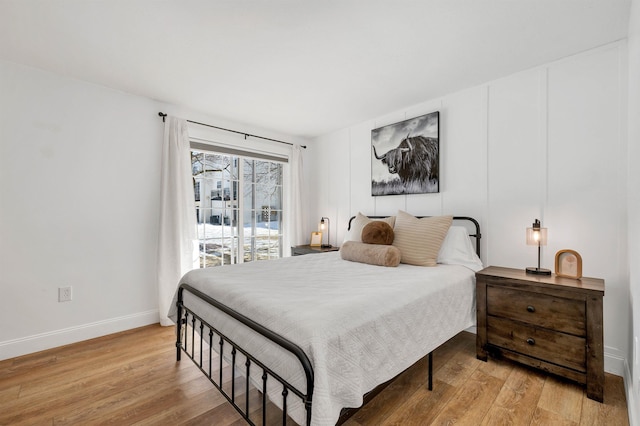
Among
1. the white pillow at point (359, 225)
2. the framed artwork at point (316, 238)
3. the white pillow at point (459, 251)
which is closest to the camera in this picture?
the white pillow at point (459, 251)

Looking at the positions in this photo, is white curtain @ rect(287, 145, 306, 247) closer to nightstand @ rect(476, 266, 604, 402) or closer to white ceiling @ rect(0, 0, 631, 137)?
white ceiling @ rect(0, 0, 631, 137)

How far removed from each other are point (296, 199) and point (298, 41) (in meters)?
2.60

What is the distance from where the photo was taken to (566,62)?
7.59 feet

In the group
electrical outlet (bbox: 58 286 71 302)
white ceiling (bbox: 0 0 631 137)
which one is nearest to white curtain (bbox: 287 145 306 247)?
white ceiling (bbox: 0 0 631 137)

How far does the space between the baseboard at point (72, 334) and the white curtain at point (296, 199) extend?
2.07 m

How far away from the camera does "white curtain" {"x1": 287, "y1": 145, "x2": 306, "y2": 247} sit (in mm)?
4438

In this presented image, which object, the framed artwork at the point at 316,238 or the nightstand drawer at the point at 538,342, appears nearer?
the nightstand drawer at the point at 538,342

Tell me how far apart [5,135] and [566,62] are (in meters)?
4.67

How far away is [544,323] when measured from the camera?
200cm

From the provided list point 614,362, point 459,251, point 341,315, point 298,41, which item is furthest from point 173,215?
point 614,362

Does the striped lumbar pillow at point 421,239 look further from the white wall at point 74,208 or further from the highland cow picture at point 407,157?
the white wall at point 74,208

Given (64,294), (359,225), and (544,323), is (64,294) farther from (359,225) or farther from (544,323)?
(544,323)

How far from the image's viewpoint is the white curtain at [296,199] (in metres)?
4.44

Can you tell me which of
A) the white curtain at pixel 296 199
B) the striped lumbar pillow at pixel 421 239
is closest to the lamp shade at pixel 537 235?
the striped lumbar pillow at pixel 421 239
